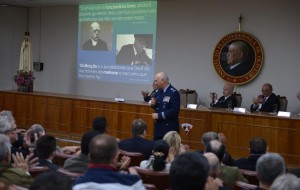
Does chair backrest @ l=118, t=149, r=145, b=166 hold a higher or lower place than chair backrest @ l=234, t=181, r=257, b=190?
lower

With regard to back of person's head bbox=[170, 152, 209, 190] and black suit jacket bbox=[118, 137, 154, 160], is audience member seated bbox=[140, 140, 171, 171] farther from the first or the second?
back of person's head bbox=[170, 152, 209, 190]

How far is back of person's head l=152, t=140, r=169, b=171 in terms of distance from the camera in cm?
372

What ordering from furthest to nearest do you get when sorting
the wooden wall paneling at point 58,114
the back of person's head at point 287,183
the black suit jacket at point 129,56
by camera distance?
the black suit jacket at point 129,56 → the wooden wall paneling at point 58,114 → the back of person's head at point 287,183

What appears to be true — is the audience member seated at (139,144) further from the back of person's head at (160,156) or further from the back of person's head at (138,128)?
the back of person's head at (160,156)

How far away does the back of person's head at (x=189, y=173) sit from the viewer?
197 cm

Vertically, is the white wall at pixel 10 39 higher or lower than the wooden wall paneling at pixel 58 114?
higher

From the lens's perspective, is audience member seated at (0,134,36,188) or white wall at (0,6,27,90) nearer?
audience member seated at (0,134,36,188)

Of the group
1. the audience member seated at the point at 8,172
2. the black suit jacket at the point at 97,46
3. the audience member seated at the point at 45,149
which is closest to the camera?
the audience member seated at the point at 8,172

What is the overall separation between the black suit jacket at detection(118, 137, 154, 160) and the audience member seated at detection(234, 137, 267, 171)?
1000 mm

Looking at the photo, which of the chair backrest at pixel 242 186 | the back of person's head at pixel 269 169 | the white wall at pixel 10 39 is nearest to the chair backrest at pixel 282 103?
the chair backrest at pixel 242 186

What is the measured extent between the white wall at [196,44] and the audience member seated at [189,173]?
23.2 ft

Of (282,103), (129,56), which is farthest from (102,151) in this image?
(129,56)

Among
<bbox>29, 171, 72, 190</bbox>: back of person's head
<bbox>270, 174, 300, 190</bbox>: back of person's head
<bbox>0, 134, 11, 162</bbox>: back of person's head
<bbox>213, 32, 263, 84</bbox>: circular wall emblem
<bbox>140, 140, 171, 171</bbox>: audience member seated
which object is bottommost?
<bbox>140, 140, 171, 171</bbox>: audience member seated

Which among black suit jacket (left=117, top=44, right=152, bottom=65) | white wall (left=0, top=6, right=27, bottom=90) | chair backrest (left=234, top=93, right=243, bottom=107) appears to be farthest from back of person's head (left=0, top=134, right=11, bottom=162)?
white wall (left=0, top=6, right=27, bottom=90)
